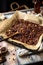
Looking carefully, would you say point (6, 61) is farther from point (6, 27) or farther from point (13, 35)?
point (6, 27)

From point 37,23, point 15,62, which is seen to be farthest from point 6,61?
point 37,23

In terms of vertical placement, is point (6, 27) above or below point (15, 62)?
above

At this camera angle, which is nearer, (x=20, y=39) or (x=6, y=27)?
(x=20, y=39)

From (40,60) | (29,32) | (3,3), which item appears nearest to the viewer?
(40,60)

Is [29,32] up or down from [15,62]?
up

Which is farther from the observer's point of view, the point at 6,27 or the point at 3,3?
the point at 3,3

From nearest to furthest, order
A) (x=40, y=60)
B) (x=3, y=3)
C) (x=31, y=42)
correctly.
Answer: (x=40, y=60) < (x=31, y=42) < (x=3, y=3)

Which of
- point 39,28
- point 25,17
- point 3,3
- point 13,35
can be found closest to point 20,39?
point 13,35

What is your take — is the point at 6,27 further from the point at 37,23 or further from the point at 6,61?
the point at 6,61

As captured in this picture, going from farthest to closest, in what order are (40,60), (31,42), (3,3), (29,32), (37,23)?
(3,3)
(37,23)
(29,32)
(31,42)
(40,60)
